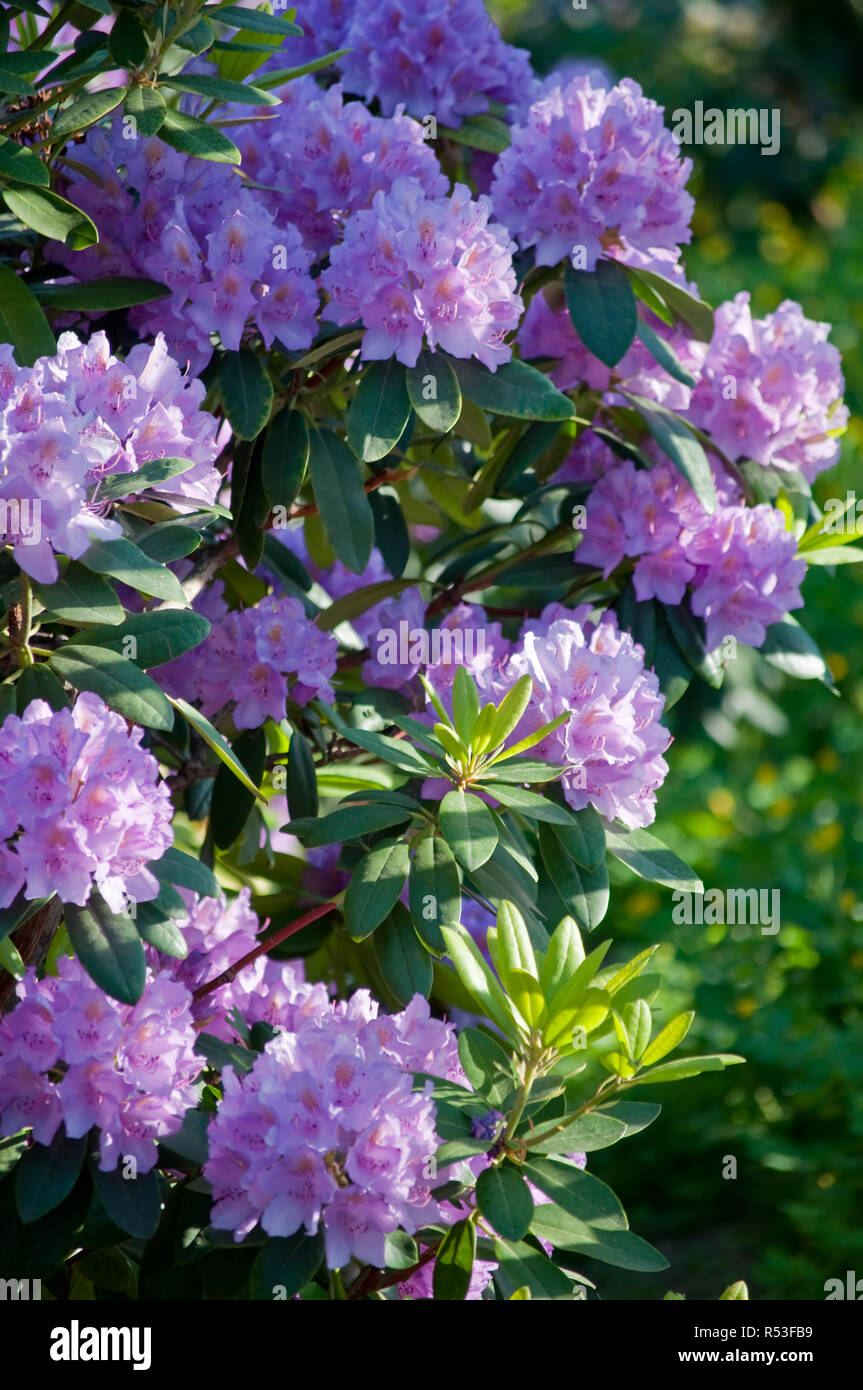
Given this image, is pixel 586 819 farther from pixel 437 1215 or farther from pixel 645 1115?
pixel 437 1215

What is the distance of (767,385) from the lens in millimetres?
1618

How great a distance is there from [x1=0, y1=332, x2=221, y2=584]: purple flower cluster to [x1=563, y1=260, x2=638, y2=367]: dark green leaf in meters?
0.42

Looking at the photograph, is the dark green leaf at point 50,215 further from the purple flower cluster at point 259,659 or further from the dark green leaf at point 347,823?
the dark green leaf at point 347,823

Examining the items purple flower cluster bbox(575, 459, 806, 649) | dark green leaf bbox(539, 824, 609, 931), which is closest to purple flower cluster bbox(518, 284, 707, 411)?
purple flower cluster bbox(575, 459, 806, 649)

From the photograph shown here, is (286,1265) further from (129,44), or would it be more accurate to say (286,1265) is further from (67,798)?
Result: (129,44)

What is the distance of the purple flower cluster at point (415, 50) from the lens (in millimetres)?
1612

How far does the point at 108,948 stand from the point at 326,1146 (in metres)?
0.22

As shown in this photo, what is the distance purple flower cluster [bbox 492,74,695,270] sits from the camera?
56.8 inches

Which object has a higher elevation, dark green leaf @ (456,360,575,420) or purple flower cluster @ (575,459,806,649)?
dark green leaf @ (456,360,575,420)

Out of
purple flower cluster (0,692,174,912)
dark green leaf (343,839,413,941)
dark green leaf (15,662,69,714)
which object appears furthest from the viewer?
dark green leaf (343,839,413,941)

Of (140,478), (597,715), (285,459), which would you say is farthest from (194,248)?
(597,715)

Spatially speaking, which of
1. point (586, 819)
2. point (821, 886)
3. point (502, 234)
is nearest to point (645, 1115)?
point (586, 819)

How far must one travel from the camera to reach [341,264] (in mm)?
1301

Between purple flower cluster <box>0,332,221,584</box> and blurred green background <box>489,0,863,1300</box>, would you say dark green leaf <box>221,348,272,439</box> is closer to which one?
purple flower cluster <box>0,332,221,584</box>
